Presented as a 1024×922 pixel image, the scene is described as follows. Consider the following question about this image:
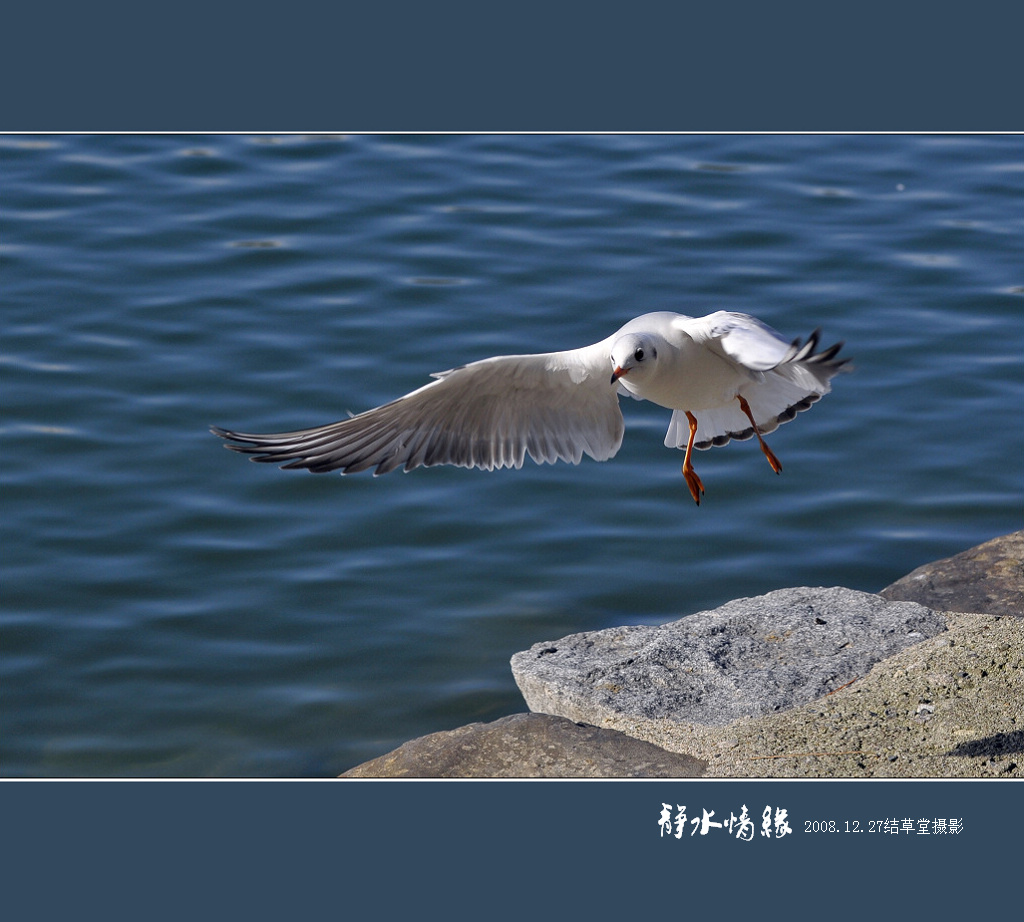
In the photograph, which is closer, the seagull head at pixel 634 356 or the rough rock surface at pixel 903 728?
the rough rock surface at pixel 903 728

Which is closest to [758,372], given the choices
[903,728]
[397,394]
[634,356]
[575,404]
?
[634,356]

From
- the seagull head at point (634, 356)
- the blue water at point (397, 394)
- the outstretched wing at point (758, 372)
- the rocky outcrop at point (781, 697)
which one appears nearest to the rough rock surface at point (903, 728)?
the rocky outcrop at point (781, 697)

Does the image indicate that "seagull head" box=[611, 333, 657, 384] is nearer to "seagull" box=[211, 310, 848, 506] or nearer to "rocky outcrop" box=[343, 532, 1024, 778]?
"seagull" box=[211, 310, 848, 506]

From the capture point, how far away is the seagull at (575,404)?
5.62 m

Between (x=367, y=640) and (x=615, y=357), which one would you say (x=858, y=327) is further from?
(x=615, y=357)

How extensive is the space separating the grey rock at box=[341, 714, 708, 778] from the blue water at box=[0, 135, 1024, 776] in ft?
4.44

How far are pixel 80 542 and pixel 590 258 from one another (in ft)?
16.9

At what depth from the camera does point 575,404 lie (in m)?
6.48

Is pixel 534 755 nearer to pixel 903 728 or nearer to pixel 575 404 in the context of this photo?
pixel 903 728

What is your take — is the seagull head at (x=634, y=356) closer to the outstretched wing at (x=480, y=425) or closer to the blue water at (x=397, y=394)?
the outstretched wing at (x=480, y=425)

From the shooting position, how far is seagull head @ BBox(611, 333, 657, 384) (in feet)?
18.1

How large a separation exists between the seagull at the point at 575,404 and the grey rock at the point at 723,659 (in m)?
0.81

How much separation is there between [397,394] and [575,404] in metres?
3.48

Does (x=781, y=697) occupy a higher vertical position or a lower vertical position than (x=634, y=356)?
lower
